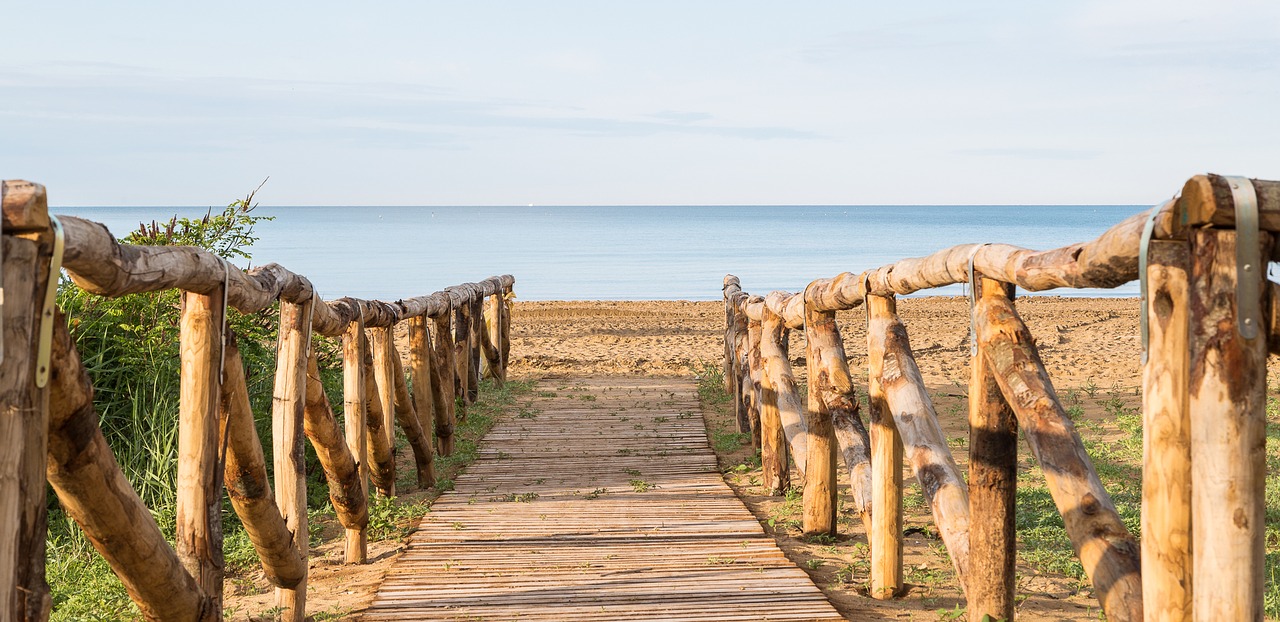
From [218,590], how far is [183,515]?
0.32 meters

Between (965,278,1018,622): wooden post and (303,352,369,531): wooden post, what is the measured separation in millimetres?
2852

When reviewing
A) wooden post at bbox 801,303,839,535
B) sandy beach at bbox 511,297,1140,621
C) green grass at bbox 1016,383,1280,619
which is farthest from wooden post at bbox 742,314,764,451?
green grass at bbox 1016,383,1280,619

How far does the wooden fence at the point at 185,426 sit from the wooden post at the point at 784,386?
236 cm

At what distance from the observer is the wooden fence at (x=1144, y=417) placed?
7.13 ft

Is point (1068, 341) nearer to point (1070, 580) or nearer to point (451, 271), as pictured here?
point (1070, 580)

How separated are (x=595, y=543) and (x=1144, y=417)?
3641 millimetres

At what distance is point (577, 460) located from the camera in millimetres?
8141

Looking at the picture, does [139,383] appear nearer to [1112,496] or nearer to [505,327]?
[1112,496]

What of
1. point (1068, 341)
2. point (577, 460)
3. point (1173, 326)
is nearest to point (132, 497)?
point (1173, 326)

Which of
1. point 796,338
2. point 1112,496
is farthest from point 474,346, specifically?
point 796,338

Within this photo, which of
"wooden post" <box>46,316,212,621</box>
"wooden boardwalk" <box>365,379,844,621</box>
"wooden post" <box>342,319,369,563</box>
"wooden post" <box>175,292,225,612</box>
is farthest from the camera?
"wooden post" <box>342,319,369,563</box>

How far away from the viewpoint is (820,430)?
18.8ft

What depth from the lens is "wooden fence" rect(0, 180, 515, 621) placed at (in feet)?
7.12

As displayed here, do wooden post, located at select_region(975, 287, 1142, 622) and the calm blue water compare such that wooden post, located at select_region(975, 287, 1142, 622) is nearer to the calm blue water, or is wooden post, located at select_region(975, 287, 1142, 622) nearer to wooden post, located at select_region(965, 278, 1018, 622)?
wooden post, located at select_region(965, 278, 1018, 622)
